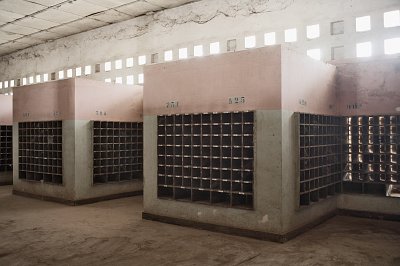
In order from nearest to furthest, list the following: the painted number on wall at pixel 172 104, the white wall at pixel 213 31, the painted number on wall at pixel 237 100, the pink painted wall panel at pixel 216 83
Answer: the pink painted wall panel at pixel 216 83 → the painted number on wall at pixel 237 100 → the painted number on wall at pixel 172 104 → the white wall at pixel 213 31

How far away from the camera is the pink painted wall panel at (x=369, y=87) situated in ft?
21.6

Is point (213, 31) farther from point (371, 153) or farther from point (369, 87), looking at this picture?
point (371, 153)

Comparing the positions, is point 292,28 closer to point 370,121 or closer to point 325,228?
point 370,121

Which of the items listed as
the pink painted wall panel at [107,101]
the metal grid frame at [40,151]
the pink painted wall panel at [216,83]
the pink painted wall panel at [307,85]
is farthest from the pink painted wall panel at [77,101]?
the pink painted wall panel at [307,85]

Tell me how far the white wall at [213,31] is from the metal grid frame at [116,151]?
2.41m

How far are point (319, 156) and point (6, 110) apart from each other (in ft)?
32.7

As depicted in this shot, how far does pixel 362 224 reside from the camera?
637cm

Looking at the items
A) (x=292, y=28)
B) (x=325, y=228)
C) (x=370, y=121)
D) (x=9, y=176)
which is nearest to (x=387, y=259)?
(x=325, y=228)

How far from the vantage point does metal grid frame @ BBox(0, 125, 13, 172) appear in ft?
37.4

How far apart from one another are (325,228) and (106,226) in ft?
12.5

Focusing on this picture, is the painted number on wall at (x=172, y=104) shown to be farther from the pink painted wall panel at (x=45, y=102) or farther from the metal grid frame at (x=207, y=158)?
the pink painted wall panel at (x=45, y=102)

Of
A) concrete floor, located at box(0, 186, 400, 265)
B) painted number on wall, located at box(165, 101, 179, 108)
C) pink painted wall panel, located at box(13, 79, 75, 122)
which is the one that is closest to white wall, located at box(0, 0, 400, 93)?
pink painted wall panel, located at box(13, 79, 75, 122)

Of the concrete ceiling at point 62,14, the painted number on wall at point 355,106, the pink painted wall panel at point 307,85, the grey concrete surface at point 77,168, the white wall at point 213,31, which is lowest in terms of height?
the grey concrete surface at point 77,168

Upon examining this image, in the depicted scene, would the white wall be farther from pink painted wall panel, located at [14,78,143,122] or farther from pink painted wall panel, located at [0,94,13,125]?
pink painted wall panel, located at [0,94,13,125]
